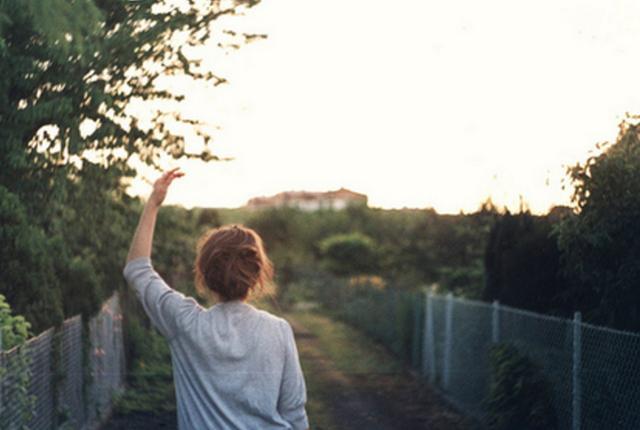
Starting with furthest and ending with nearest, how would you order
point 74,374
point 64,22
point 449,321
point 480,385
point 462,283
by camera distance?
1. point 462,283
2. point 449,321
3. point 480,385
4. point 74,374
5. point 64,22

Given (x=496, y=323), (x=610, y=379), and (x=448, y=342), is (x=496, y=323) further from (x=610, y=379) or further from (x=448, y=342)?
(x=610, y=379)

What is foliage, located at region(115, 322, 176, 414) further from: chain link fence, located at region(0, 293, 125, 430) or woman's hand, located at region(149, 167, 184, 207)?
woman's hand, located at region(149, 167, 184, 207)

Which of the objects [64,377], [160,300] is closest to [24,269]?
[64,377]

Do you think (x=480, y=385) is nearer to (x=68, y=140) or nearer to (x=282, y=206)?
(x=68, y=140)

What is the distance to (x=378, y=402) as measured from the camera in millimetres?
15805

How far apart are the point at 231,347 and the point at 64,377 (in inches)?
263

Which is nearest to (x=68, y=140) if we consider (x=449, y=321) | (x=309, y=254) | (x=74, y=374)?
(x=74, y=374)

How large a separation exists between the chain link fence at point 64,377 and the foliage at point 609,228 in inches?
177

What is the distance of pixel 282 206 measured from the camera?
5756 cm

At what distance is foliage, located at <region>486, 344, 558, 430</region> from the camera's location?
10.7 metres

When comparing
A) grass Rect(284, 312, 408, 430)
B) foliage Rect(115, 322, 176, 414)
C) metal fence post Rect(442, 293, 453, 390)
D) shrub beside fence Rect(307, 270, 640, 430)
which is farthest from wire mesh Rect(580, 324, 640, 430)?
metal fence post Rect(442, 293, 453, 390)

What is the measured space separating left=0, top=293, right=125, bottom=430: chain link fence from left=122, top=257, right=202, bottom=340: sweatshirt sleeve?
346cm

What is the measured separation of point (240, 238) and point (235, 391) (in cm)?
48

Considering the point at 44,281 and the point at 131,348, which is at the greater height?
the point at 44,281
